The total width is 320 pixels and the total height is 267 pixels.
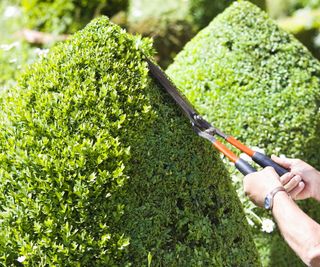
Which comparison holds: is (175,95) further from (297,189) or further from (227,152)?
(297,189)

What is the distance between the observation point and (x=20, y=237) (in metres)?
2.25

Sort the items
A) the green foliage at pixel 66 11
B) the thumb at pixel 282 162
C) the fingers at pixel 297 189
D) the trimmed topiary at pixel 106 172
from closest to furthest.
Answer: the trimmed topiary at pixel 106 172 < the fingers at pixel 297 189 < the thumb at pixel 282 162 < the green foliage at pixel 66 11

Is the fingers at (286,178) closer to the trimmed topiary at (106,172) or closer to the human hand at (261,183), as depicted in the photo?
the human hand at (261,183)

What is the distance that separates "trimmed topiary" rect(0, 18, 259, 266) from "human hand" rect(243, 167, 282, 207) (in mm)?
248

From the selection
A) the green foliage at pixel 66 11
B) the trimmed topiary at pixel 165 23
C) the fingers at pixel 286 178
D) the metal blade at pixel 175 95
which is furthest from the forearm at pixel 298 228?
the green foliage at pixel 66 11

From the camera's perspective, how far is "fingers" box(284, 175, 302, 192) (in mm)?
2553

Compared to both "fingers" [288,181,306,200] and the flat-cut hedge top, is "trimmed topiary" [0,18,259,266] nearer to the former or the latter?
"fingers" [288,181,306,200]

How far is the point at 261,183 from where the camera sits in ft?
7.99

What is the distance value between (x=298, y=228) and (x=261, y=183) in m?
0.24

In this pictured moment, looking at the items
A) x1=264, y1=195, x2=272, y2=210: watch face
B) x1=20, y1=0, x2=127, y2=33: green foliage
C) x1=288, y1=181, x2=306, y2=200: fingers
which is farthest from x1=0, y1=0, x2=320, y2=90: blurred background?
x1=264, y1=195, x2=272, y2=210: watch face

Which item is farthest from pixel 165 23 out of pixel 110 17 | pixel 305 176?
pixel 305 176

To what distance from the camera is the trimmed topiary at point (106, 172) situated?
2.28 meters

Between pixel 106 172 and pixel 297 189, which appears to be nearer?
pixel 106 172

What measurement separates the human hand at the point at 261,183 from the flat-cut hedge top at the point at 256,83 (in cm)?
131
